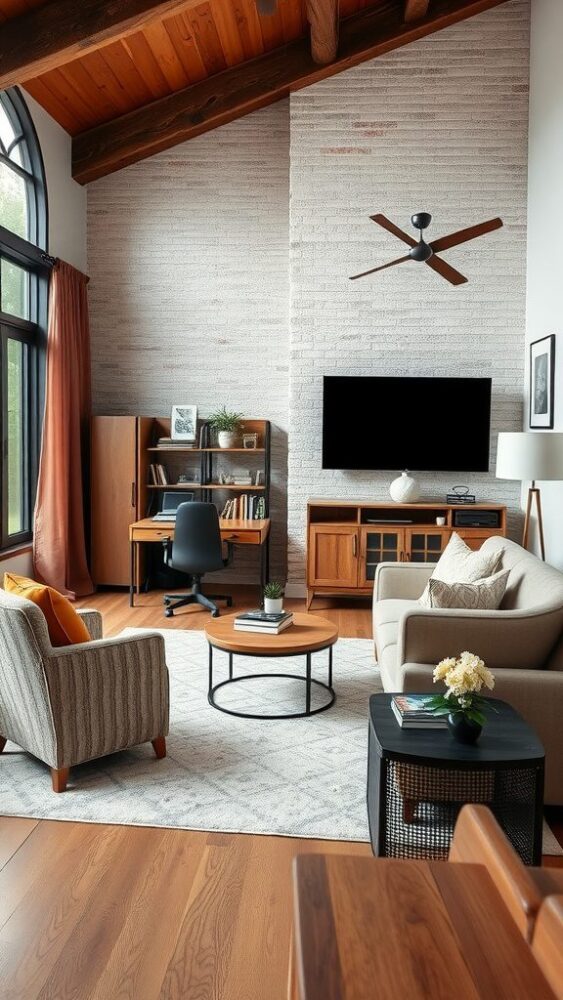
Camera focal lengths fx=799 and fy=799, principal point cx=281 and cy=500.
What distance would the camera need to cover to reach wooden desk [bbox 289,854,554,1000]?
0.88 meters

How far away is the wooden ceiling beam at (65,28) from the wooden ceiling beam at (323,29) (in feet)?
3.57

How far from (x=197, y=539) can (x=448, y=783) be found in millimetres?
3434

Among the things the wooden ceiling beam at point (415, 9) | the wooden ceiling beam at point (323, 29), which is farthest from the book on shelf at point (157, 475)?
the wooden ceiling beam at point (415, 9)

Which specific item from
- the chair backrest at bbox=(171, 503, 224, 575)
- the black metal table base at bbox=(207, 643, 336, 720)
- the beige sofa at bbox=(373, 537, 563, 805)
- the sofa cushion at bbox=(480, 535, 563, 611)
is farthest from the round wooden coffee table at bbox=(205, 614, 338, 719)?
the chair backrest at bbox=(171, 503, 224, 575)

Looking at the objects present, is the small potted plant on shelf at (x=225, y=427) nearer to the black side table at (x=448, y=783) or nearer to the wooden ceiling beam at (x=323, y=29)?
the wooden ceiling beam at (x=323, y=29)

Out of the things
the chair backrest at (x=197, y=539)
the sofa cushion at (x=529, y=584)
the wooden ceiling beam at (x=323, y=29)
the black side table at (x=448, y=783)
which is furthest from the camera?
the chair backrest at (x=197, y=539)

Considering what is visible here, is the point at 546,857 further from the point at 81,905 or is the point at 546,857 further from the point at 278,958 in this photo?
the point at 81,905

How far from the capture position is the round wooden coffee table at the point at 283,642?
357 cm

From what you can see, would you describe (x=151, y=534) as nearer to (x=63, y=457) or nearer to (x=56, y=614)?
(x=63, y=457)

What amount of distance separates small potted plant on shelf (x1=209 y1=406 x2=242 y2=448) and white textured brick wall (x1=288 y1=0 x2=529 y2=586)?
0.56 m

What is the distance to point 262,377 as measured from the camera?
22.7 ft

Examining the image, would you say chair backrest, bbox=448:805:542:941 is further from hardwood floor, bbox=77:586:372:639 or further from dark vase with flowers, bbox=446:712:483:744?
hardwood floor, bbox=77:586:372:639

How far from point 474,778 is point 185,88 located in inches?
234

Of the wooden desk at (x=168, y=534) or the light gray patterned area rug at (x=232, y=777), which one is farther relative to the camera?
the wooden desk at (x=168, y=534)
